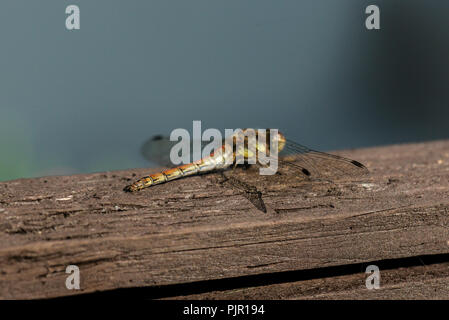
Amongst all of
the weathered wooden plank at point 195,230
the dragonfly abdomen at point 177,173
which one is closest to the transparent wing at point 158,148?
the dragonfly abdomen at point 177,173

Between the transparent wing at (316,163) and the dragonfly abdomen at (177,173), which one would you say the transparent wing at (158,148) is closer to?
the dragonfly abdomen at (177,173)

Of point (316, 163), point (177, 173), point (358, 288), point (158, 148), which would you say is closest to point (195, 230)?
point (358, 288)

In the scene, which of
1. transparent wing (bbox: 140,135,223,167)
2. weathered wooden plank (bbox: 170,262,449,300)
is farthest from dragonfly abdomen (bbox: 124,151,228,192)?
weathered wooden plank (bbox: 170,262,449,300)

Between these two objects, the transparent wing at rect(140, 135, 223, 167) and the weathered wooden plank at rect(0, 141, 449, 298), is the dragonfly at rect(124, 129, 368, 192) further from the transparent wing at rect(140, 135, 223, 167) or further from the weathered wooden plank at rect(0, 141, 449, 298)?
the weathered wooden plank at rect(0, 141, 449, 298)
